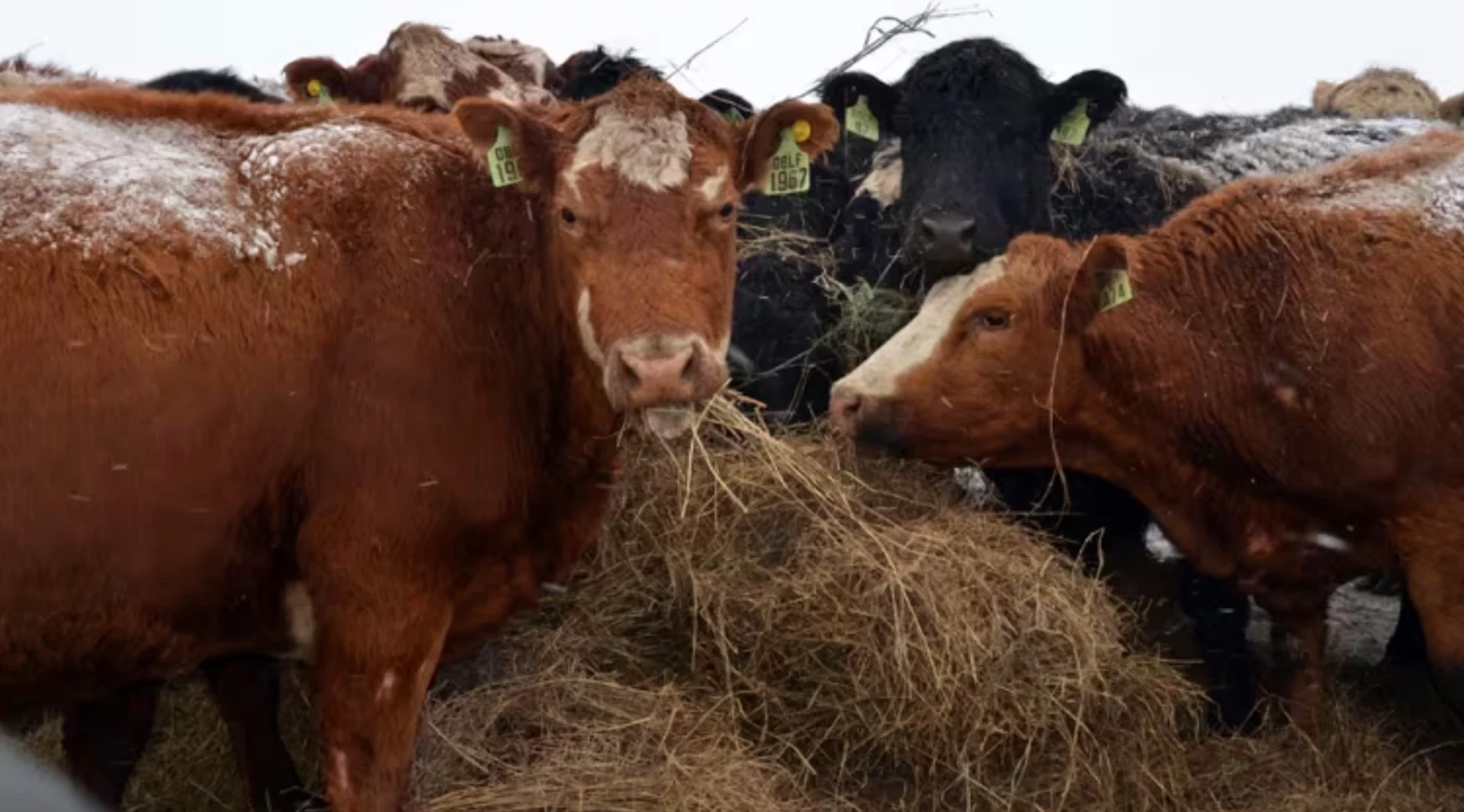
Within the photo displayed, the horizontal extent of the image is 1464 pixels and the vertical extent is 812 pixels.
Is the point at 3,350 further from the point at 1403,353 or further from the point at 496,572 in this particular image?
the point at 1403,353

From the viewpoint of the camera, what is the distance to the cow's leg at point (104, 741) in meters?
4.86

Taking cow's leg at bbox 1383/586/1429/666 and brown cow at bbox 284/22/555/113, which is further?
brown cow at bbox 284/22/555/113

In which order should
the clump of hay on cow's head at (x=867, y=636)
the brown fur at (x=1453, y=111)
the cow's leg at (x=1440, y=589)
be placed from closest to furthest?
the clump of hay on cow's head at (x=867, y=636) → the cow's leg at (x=1440, y=589) → the brown fur at (x=1453, y=111)

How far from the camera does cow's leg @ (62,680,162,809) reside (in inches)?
191

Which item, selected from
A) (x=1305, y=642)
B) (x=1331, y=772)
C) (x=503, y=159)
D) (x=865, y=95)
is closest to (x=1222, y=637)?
(x=1305, y=642)

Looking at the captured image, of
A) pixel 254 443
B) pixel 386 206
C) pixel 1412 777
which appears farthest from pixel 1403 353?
pixel 254 443

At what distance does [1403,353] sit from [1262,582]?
37.3 inches

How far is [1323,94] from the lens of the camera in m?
14.0

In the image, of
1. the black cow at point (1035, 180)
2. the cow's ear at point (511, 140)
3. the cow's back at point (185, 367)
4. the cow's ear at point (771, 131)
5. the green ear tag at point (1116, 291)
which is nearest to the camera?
the cow's back at point (185, 367)

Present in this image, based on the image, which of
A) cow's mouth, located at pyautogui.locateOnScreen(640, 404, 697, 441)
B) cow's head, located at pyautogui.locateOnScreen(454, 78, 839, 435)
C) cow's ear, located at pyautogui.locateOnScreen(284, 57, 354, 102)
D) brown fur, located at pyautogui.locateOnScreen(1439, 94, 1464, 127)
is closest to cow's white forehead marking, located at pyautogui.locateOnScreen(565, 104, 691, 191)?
cow's head, located at pyautogui.locateOnScreen(454, 78, 839, 435)

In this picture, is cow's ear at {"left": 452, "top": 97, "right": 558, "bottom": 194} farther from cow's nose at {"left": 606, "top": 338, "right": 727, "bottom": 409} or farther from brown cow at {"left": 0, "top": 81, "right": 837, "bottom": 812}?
cow's nose at {"left": 606, "top": 338, "right": 727, "bottom": 409}

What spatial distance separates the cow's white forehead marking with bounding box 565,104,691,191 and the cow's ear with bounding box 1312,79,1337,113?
32.4ft

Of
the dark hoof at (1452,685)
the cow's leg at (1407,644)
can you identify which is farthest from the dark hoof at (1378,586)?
the dark hoof at (1452,685)

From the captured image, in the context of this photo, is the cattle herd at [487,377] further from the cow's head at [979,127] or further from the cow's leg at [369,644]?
the cow's head at [979,127]
